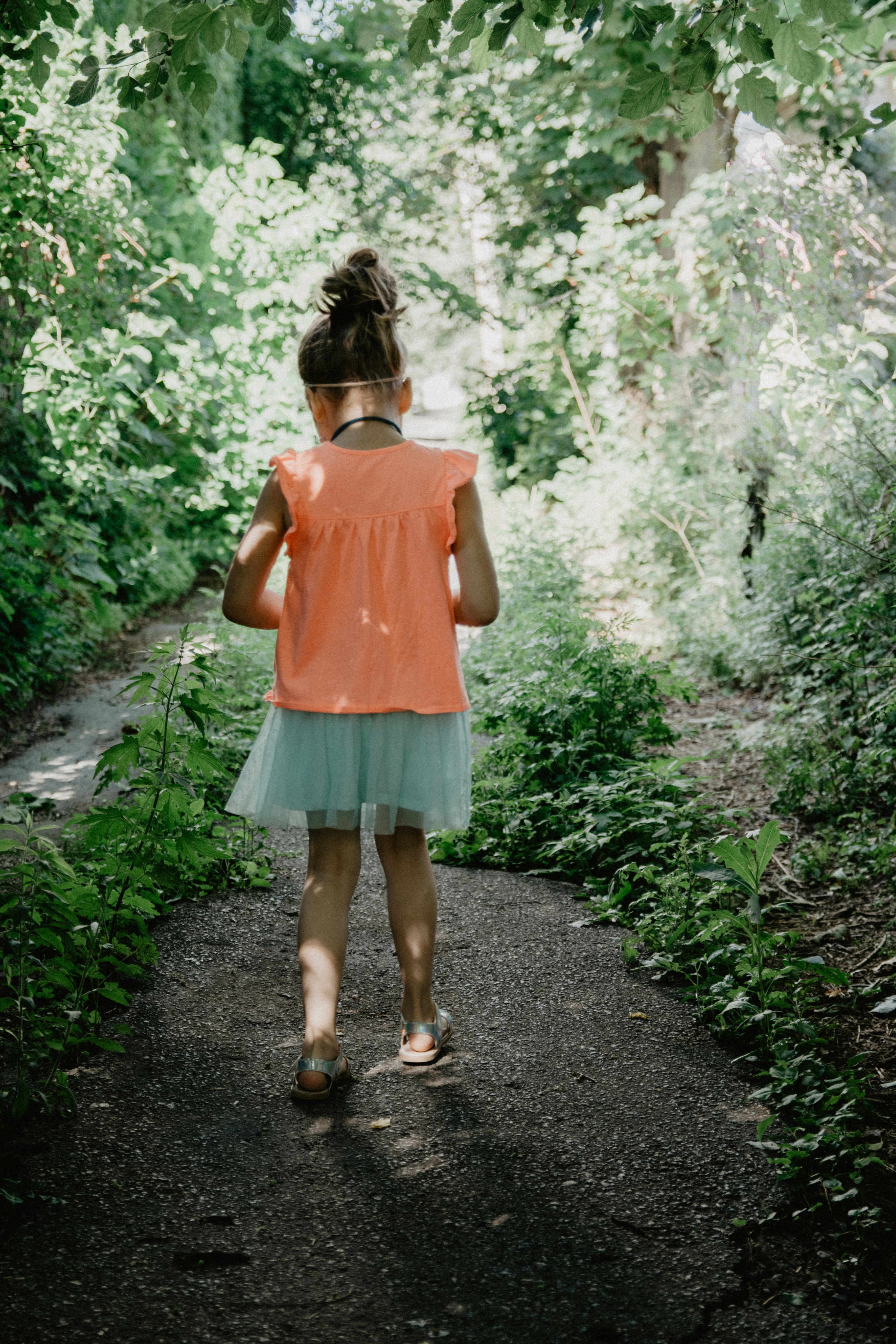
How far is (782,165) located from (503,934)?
654 centimetres

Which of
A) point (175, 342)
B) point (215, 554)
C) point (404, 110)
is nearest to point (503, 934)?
point (175, 342)

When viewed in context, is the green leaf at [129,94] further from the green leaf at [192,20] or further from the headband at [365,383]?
the headband at [365,383]

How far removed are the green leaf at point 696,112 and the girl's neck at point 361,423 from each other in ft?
4.74

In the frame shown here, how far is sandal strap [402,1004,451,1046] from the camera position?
275 cm

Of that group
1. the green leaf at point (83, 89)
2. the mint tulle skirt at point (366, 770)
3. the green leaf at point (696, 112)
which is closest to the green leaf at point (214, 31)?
the green leaf at point (83, 89)

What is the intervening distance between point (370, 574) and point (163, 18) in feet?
5.31

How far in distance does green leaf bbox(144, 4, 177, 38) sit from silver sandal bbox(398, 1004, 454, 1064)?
2.67 m

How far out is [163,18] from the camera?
2857 millimetres

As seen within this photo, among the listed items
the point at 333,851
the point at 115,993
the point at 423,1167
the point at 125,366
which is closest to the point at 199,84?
the point at 333,851

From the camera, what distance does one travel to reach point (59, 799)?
5113mm

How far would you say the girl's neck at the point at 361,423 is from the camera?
2.65 m

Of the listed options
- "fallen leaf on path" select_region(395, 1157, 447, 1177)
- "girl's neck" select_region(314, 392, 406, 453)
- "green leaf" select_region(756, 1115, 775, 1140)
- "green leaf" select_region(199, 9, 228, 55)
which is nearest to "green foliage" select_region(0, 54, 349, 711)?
"green leaf" select_region(199, 9, 228, 55)

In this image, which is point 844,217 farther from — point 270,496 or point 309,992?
point 309,992

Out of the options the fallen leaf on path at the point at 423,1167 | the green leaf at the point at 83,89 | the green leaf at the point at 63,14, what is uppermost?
the green leaf at the point at 63,14
